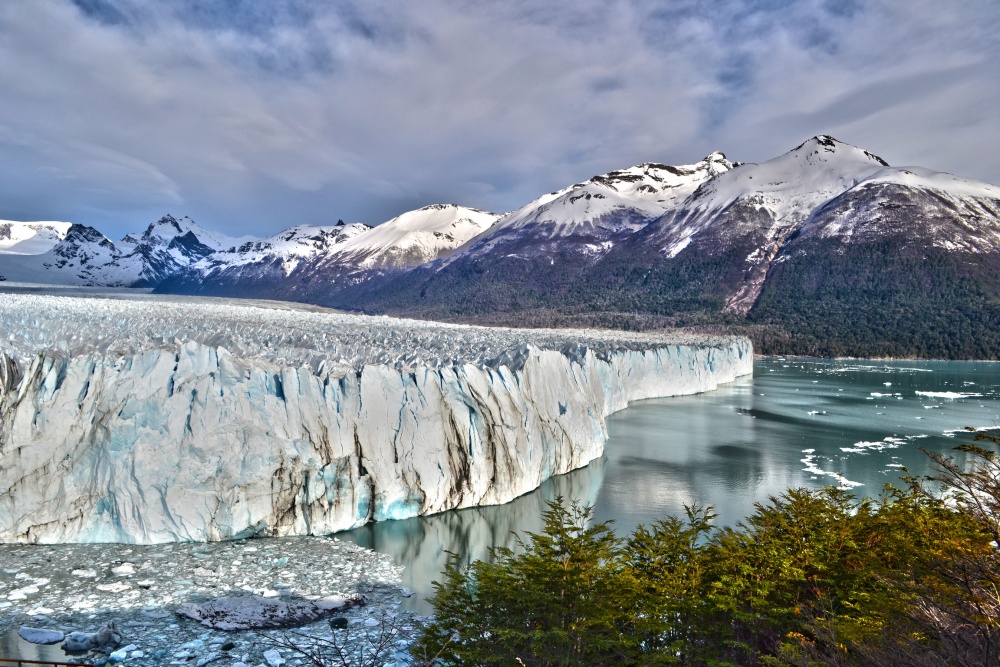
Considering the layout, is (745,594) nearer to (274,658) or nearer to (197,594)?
(274,658)

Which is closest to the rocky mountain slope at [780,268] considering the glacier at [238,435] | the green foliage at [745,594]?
the glacier at [238,435]

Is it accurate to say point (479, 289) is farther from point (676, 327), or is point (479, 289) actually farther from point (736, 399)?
point (736, 399)

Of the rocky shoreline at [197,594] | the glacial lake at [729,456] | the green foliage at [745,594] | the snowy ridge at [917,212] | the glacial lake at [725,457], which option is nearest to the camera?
the green foliage at [745,594]

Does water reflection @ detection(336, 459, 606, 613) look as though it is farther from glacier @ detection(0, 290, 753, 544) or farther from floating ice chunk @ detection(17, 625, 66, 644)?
floating ice chunk @ detection(17, 625, 66, 644)

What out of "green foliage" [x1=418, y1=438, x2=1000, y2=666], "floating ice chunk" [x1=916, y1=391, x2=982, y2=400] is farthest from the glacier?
"floating ice chunk" [x1=916, y1=391, x2=982, y2=400]

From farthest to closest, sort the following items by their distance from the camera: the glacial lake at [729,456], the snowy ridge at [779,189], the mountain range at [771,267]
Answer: the snowy ridge at [779,189] < the mountain range at [771,267] < the glacial lake at [729,456]

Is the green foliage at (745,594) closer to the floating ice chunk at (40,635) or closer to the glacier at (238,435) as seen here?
the floating ice chunk at (40,635)
